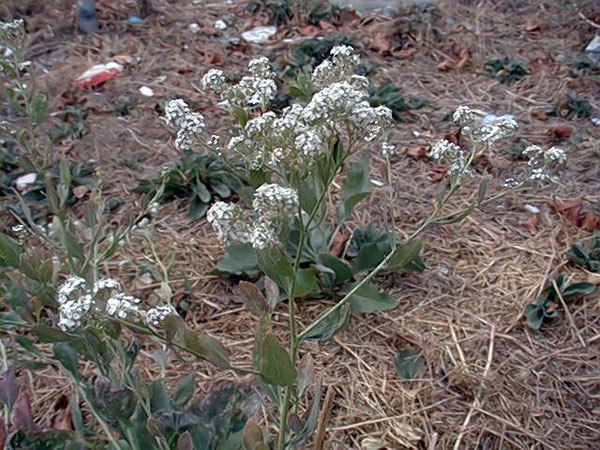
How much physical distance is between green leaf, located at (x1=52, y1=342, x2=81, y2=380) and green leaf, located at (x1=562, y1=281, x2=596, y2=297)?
1322mm

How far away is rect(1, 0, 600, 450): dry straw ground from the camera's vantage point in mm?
1761

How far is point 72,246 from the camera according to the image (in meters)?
1.49

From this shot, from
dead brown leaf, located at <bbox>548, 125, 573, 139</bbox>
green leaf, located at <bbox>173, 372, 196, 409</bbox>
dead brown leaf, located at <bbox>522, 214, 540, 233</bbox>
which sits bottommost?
dead brown leaf, located at <bbox>548, 125, 573, 139</bbox>

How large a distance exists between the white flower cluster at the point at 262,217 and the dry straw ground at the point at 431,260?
1.98ft

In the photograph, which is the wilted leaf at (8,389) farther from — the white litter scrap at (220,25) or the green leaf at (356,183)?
the white litter scrap at (220,25)

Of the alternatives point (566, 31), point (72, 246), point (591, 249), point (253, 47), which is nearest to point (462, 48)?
point (566, 31)

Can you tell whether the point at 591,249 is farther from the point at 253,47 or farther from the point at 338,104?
the point at 253,47

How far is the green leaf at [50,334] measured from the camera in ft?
3.91

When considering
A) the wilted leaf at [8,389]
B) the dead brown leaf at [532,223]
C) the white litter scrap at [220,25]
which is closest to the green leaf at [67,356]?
the wilted leaf at [8,389]

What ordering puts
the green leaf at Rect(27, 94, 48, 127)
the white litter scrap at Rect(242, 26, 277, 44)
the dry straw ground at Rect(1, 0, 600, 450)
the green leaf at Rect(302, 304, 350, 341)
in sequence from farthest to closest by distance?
the white litter scrap at Rect(242, 26, 277, 44) < the green leaf at Rect(27, 94, 48, 127) < the dry straw ground at Rect(1, 0, 600, 450) < the green leaf at Rect(302, 304, 350, 341)

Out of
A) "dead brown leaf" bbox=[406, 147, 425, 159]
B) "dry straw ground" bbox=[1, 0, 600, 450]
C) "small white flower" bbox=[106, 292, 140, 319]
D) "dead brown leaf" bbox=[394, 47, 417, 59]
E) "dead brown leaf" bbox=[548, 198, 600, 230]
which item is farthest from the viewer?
"dead brown leaf" bbox=[394, 47, 417, 59]

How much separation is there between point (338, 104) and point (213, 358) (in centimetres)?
46

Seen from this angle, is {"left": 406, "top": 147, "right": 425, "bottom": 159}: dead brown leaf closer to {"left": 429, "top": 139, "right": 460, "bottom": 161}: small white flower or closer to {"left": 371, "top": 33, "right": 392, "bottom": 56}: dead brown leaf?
{"left": 371, "top": 33, "right": 392, "bottom": 56}: dead brown leaf

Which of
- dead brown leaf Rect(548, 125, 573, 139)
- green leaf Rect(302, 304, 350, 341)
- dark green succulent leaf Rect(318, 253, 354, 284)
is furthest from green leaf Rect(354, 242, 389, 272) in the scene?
dead brown leaf Rect(548, 125, 573, 139)
